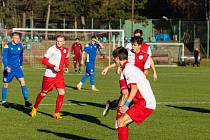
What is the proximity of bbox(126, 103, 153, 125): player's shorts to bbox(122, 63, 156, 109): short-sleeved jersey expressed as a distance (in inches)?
2.7

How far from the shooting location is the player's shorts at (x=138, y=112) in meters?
9.07

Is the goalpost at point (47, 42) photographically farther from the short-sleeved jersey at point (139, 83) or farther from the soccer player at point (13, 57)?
the short-sleeved jersey at point (139, 83)

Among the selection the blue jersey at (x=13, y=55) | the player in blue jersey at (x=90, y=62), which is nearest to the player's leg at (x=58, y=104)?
the blue jersey at (x=13, y=55)

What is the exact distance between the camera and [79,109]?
15.6m

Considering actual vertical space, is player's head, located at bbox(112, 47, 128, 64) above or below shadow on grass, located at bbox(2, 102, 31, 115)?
above

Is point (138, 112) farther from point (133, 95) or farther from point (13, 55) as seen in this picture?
point (13, 55)

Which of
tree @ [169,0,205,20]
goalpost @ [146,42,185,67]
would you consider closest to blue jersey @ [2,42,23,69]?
goalpost @ [146,42,185,67]

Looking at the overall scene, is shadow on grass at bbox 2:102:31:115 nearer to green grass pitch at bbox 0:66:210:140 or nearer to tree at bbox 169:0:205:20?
green grass pitch at bbox 0:66:210:140

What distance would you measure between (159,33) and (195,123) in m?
47.5

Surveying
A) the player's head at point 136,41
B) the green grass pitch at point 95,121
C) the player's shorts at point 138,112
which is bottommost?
the green grass pitch at point 95,121

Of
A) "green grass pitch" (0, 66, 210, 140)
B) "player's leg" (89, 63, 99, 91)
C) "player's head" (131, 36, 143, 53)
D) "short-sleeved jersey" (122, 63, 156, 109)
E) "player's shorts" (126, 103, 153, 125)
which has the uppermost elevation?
"player's head" (131, 36, 143, 53)

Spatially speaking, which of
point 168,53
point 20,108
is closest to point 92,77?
point 20,108

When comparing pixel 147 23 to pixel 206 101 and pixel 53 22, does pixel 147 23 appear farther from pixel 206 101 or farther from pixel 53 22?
pixel 206 101

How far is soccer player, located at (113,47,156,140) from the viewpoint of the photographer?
29.3ft
